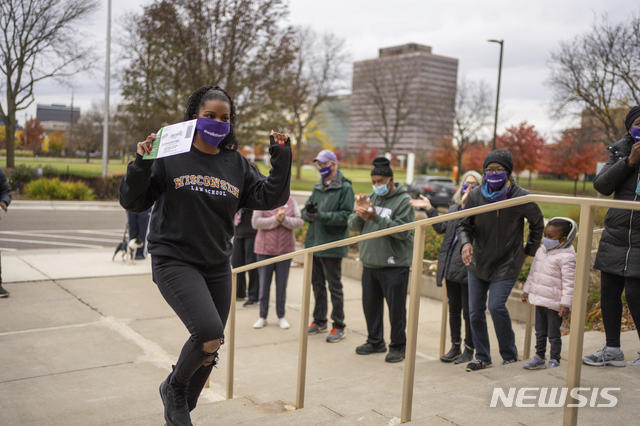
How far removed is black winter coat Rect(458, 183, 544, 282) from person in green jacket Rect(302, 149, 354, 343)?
189 cm

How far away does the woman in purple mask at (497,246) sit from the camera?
14.2ft

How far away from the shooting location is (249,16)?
23906 millimetres

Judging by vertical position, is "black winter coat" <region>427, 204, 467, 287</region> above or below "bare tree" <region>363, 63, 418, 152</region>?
below

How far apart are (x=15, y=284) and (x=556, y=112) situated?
87.0ft

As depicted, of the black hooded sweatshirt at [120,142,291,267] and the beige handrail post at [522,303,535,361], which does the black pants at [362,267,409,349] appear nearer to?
the beige handrail post at [522,303,535,361]

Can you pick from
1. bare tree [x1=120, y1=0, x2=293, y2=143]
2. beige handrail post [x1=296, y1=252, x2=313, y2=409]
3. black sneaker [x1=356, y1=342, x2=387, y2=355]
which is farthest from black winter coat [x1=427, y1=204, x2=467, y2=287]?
bare tree [x1=120, y1=0, x2=293, y2=143]

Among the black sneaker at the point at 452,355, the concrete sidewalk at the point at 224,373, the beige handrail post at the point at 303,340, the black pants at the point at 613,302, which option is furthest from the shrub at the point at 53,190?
the black pants at the point at 613,302

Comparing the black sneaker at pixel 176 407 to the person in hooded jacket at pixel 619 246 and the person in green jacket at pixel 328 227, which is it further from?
the person in green jacket at pixel 328 227

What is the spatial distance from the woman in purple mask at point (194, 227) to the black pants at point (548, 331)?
107 inches

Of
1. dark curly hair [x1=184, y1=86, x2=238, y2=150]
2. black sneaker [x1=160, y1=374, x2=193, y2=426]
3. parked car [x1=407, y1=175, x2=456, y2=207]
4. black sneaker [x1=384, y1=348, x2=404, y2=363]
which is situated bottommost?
black sneaker [x1=384, y1=348, x2=404, y2=363]

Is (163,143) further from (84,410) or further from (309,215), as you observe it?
(309,215)

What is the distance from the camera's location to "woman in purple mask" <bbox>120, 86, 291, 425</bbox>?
2721 millimetres

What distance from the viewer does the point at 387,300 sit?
539cm

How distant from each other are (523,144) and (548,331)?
1622 inches
